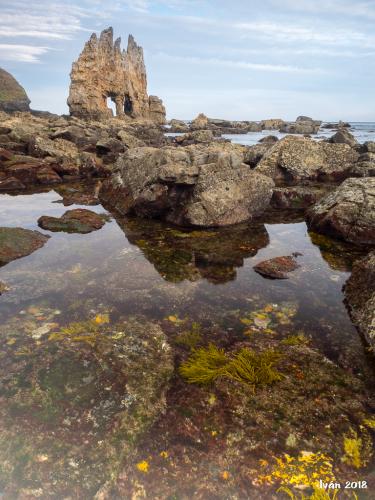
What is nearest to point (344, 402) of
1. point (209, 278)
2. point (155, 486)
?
point (155, 486)

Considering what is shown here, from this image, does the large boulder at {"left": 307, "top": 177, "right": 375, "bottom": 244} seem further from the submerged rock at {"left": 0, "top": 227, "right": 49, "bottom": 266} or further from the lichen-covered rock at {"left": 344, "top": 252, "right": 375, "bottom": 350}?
the submerged rock at {"left": 0, "top": 227, "right": 49, "bottom": 266}

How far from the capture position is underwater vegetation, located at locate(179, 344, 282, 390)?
12.8 feet

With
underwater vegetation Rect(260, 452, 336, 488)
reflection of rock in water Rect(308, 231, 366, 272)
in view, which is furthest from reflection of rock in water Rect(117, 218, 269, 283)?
underwater vegetation Rect(260, 452, 336, 488)

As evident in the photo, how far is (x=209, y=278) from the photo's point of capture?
21.5ft

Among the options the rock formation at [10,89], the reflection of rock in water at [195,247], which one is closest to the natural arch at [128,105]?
the rock formation at [10,89]

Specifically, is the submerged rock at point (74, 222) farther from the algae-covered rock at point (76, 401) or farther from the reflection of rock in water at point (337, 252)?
the reflection of rock in water at point (337, 252)

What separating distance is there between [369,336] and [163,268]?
3.85 metres

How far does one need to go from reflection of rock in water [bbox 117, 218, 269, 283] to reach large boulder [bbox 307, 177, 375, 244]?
62.1 inches

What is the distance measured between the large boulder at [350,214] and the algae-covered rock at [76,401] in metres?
5.88

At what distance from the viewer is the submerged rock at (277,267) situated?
657cm

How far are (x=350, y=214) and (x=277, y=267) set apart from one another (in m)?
3.07

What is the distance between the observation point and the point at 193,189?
10.1 m

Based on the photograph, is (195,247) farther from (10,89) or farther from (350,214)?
(10,89)

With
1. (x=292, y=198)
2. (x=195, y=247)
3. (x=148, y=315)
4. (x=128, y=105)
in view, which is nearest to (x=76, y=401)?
(x=148, y=315)
